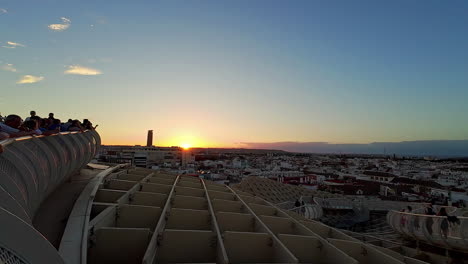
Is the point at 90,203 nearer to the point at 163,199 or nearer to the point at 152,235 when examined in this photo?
the point at 152,235

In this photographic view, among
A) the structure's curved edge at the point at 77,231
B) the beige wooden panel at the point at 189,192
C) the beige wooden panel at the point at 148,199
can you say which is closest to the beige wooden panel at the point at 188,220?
the beige wooden panel at the point at 148,199

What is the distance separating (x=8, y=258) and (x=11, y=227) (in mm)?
239

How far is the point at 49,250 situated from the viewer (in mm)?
2990

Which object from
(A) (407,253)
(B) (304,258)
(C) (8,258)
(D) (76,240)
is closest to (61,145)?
(D) (76,240)

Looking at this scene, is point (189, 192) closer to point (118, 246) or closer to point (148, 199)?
point (148, 199)

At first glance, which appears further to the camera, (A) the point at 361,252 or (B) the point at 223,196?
(B) the point at 223,196

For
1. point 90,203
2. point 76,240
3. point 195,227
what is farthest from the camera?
point 195,227

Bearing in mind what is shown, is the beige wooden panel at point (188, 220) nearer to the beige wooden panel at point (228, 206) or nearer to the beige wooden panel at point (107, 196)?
the beige wooden panel at point (228, 206)

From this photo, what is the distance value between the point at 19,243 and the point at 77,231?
3452 mm

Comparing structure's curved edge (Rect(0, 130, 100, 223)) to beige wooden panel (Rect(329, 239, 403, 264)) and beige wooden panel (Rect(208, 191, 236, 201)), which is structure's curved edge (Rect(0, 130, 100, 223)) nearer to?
beige wooden panel (Rect(208, 191, 236, 201))

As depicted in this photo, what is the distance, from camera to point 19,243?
257cm

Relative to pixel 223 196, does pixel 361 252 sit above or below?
below

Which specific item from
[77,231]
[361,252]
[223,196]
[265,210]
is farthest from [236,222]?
[77,231]

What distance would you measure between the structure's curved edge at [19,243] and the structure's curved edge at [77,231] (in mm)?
1925
